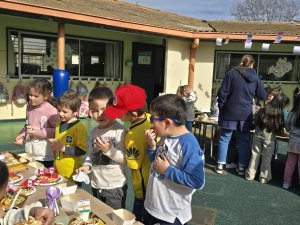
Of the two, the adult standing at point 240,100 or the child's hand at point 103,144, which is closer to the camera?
the child's hand at point 103,144

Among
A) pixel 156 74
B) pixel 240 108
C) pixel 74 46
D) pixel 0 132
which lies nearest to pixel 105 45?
pixel 74 46

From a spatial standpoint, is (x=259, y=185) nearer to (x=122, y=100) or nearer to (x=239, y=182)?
(x=239, y=182)

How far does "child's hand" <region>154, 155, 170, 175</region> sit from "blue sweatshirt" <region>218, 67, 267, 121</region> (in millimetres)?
3203

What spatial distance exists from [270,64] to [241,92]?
7.71 m

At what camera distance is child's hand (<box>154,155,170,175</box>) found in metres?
1.89

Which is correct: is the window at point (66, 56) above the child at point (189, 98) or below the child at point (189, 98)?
above

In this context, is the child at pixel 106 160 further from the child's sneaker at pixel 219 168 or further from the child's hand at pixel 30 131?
the child's sneaker at pixel 219 168

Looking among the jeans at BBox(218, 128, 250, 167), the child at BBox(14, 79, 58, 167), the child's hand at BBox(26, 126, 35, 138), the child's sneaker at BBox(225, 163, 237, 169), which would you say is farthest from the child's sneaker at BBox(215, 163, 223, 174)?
the child's hand at BBox(26, 126, 35, 138)

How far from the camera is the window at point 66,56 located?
870 centimetres

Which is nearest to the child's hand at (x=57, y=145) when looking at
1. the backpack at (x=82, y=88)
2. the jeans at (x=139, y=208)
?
the jeans at (x=139, y=208)

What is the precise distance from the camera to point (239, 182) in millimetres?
4777

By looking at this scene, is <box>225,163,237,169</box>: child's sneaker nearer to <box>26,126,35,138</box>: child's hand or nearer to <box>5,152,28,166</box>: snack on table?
<box>26,126,35,138</box>: child's hand

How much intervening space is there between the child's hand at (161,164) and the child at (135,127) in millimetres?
266

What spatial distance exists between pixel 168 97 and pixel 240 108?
3234 mm
